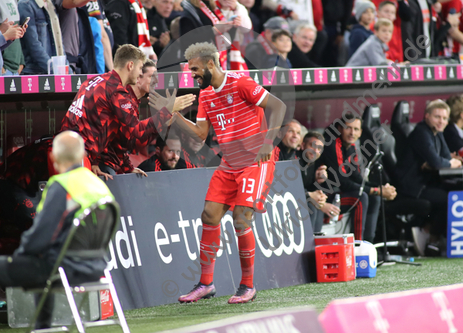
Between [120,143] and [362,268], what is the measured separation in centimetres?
317

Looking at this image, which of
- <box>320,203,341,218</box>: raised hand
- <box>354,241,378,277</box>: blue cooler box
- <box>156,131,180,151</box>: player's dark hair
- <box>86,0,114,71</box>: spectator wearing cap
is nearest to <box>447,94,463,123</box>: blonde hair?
<box>320,203,341,218</box>: raised hand

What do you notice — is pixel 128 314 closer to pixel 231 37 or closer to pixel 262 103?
pixel 262 103

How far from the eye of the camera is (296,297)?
632cm

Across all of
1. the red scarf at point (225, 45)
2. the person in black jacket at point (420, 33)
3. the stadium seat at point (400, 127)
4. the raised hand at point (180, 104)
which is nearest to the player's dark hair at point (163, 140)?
the red scarf at point (225, 45)

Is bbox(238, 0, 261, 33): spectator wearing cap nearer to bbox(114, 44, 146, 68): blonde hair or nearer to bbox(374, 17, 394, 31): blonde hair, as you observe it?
bbox(374, 17, 394, 31): blonde hair

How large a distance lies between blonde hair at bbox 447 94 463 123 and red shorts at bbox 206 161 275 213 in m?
4.99

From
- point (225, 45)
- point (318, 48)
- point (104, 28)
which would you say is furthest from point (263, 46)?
point (104, 28)

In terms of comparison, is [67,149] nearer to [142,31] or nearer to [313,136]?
[142,31]

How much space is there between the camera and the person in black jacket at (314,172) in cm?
855

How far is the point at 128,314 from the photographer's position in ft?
18.7

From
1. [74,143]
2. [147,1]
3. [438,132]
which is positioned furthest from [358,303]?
[438,132]

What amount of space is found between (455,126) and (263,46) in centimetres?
324

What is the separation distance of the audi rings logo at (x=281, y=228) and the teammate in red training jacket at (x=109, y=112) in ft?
6.29

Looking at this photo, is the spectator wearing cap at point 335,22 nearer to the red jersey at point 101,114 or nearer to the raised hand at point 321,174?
the raised hand at point 321,174
